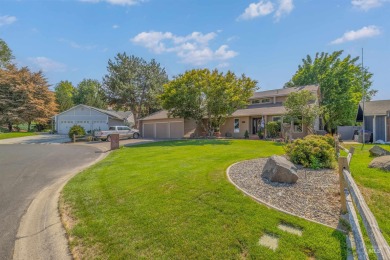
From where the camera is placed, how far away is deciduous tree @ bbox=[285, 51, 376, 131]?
28250 mm

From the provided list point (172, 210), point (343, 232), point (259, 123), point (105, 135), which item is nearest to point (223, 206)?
point (172, 210)

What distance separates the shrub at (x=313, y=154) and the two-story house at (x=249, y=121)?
13.4 meters

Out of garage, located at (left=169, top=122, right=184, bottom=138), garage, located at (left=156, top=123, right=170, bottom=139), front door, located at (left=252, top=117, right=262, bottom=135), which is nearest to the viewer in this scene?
front door, located at (left=252, top=117, right=262, bottom=135)

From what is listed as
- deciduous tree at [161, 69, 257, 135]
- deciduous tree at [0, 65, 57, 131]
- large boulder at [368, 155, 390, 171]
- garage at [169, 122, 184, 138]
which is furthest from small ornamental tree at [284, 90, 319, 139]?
deciduous tree at [0, 65, 57, 131]

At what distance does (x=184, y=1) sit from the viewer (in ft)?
44.1

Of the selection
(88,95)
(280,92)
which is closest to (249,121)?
(280,92)

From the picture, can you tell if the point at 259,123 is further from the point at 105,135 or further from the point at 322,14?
the point at 105,135

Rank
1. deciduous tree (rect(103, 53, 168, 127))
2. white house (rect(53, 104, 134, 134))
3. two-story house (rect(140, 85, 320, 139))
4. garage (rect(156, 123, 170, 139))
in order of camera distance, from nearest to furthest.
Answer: two-story house (rect(140, 85, 320, 139)) → garage (rect(156, 123, 170, 139)) → white house (rect(53, 104, 134, 134)) → deciduous tree (rect(103, 53, 168, 127))

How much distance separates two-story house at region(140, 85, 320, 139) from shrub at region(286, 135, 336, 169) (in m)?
13.4

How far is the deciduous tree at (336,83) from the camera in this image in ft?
92.7

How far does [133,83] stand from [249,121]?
21.1 meters

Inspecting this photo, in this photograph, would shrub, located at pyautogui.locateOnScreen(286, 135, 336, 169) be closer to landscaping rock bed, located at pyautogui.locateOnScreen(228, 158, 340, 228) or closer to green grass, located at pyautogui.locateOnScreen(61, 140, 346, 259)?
landscaping rock bed, located at pyautogui.locateOnScreen(228, 158, 340, 228)

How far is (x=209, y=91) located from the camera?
68.4 feet

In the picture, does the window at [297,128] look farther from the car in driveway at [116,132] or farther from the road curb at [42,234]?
the road curb at [42,234]
